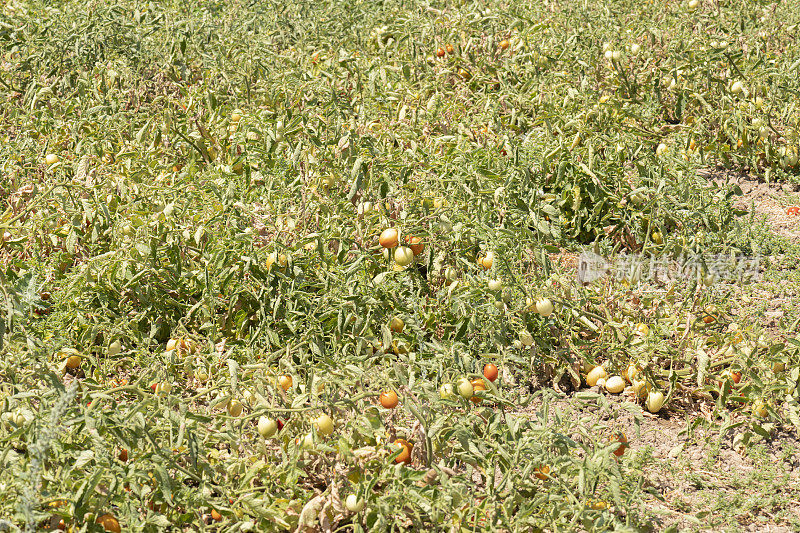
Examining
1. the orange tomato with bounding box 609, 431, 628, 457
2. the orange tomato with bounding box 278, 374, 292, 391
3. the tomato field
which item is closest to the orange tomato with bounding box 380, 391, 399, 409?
the tomato field

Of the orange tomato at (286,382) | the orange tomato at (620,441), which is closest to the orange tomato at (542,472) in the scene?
the orange tomato at (620,441)

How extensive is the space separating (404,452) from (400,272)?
0.96 metres

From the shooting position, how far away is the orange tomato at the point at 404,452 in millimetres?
2670

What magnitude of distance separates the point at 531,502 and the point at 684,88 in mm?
3049

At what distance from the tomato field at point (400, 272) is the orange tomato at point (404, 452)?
3 cm

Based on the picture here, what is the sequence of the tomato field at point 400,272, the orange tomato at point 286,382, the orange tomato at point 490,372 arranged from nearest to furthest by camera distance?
the tomato field at point 400,272 < the orange tomato at point 286,382 < the orange tomato at point 490,372

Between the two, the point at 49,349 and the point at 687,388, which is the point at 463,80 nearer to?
the point at 687,388

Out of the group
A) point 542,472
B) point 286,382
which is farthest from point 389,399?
point 542,472

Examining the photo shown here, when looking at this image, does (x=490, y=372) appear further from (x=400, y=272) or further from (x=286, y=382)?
(x=286, y=382)

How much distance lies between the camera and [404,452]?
8.82ft

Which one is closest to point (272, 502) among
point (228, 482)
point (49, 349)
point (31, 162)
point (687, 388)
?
point (228, 482)

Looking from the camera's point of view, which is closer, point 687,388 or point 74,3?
point 687,388

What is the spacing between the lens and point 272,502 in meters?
2.48

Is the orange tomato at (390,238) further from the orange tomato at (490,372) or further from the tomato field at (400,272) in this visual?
the orange tomato at (490,372)
